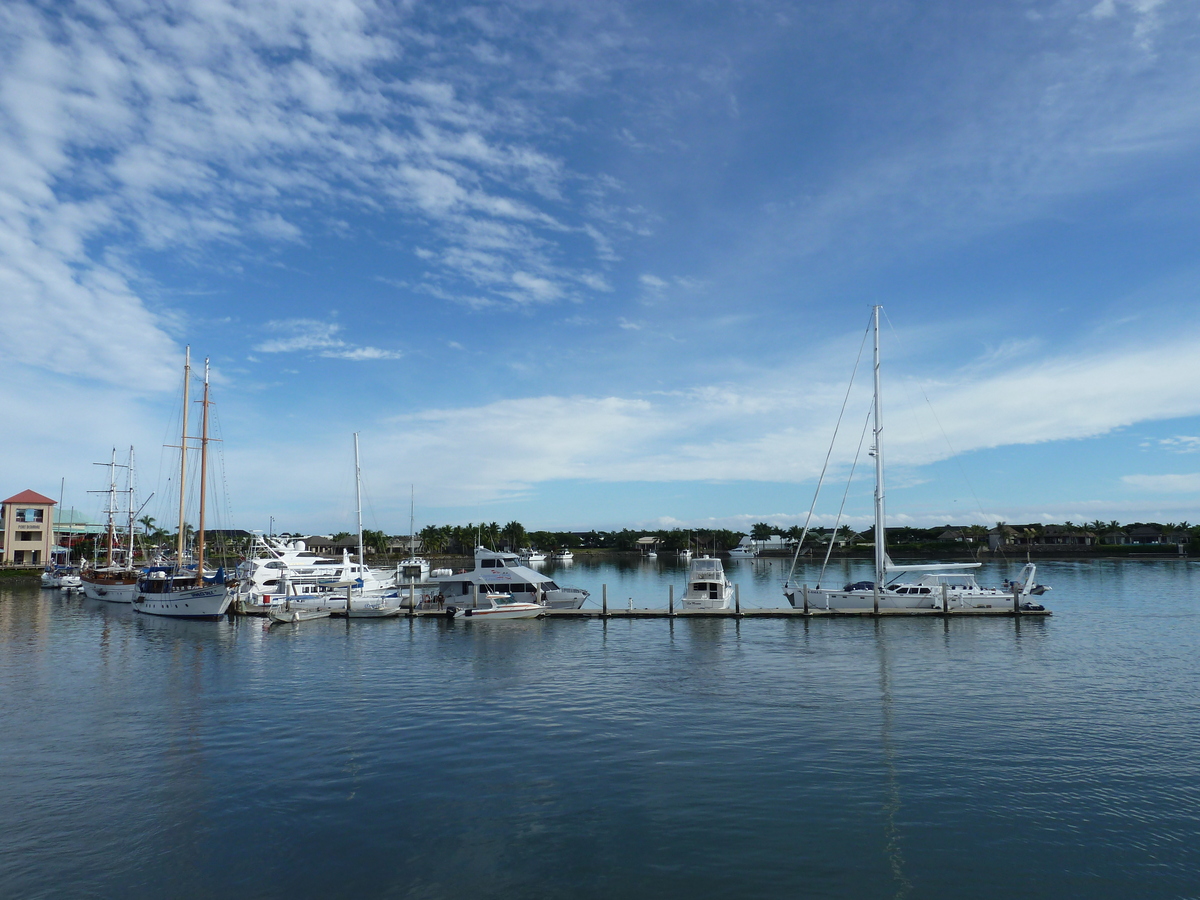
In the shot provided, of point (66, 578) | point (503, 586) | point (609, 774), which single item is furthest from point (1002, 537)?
point (609, 774)

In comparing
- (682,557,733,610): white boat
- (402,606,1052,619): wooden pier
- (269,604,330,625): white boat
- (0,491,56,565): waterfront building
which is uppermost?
(0,491,56,565): waterfront building

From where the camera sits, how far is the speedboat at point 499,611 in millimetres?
53906

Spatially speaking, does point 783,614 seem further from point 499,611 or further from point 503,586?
point 503,586

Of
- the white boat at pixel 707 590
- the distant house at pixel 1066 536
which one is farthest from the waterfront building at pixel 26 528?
the distant house at pixel 1066 536

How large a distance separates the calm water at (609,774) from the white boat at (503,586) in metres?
18.4

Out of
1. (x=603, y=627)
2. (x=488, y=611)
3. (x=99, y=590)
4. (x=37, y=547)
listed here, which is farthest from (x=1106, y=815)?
(x=37, y=547)

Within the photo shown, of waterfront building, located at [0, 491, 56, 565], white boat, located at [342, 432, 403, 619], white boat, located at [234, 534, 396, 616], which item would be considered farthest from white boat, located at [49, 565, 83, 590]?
white boat, located at [342, 432, 403, 619]

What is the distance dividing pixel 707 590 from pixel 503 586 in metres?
16.0

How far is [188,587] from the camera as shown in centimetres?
6175

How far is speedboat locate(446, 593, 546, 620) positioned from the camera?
53906 mm

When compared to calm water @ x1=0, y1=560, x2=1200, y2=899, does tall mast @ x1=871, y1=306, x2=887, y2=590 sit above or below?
above

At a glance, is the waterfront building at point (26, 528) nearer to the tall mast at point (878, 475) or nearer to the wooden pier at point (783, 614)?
the wooden pier at point (783, 614)

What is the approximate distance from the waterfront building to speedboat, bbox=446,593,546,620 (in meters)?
114

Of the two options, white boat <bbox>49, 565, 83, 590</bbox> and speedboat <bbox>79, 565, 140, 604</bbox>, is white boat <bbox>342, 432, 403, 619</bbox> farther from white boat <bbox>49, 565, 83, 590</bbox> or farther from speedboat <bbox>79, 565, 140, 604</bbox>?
white boat <bbox>49, 565, 83, 590</bbox>
